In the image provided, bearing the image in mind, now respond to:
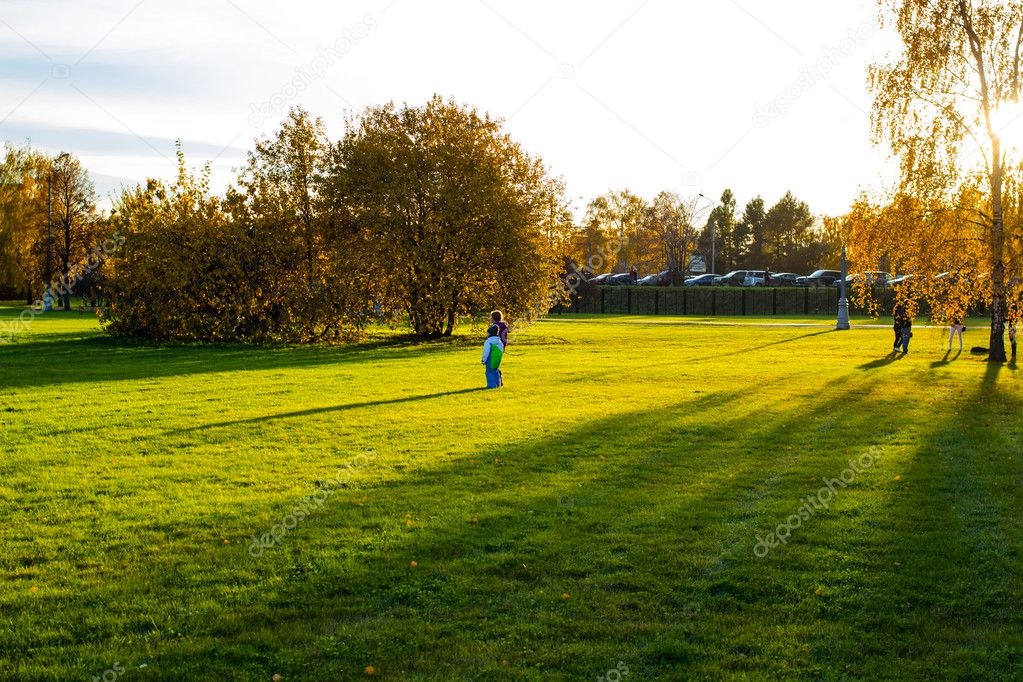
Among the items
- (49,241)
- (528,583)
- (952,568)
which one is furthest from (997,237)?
(49,241)

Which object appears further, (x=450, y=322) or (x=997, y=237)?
(x=450, y=322)

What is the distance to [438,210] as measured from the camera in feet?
107

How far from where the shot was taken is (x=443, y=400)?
624 inches

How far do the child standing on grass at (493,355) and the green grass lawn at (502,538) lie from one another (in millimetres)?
1663

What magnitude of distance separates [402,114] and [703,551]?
29065mm

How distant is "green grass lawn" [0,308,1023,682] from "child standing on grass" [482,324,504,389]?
1.66 metres

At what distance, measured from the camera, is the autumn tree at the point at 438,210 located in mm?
32125

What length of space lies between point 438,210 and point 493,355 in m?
16.3

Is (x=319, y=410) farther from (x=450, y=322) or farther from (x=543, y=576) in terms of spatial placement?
(x=450, y=322)

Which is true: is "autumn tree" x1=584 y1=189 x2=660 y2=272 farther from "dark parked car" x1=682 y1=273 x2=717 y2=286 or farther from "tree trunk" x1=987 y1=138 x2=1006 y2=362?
"tree trunk" x1=987 y1=138 x2=1006 y2=362

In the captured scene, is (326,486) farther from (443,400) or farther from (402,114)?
(402,114)

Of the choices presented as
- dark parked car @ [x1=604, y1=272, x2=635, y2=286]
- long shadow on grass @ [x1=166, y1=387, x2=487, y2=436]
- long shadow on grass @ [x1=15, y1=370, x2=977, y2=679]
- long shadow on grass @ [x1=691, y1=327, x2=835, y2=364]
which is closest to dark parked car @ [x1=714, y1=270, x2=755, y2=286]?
dark parked car @ [x1=604, y1=272, x2=635, y2=286]

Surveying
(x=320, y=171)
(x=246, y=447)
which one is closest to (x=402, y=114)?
(x=320, y=171)

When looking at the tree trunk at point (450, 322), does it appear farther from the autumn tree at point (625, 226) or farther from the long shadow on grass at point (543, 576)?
the autumn tree at point (625, 226)
